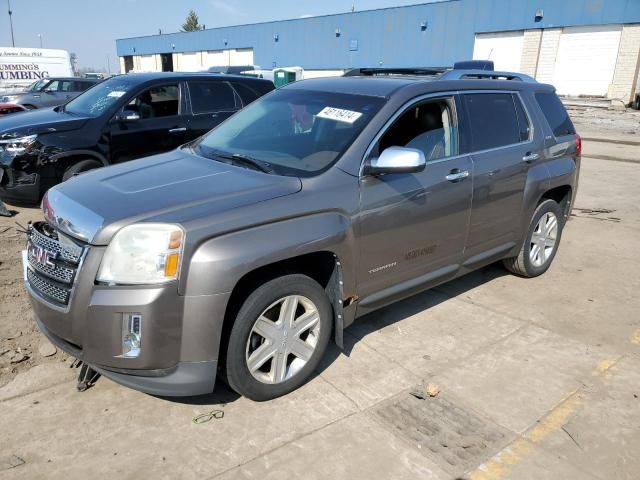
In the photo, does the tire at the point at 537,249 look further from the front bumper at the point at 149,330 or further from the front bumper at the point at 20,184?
the front bumper at the point at 20,184

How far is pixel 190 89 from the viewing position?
24.5ft

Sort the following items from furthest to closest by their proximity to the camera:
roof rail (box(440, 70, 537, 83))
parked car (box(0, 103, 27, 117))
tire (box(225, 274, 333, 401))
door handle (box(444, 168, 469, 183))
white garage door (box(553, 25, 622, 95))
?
1. white garage door (box(553, 25, 622, 95))
2. parked car (box(0, 103, 27, 117))
3. roof rail (box(440, 70, 537, 83))
4. door handle (box(444, 168, 469, 183))
5. tire (box(225, 274, 333, 401))

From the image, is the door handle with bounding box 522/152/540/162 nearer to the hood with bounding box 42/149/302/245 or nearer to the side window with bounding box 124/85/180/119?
the hood with bounding box 42/149/302/245

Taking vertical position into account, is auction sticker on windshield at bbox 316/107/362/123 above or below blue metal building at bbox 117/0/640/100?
below

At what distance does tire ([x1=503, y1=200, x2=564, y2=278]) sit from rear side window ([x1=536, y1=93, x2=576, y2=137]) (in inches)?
28.2

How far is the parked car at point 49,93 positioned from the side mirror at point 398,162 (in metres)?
13.5

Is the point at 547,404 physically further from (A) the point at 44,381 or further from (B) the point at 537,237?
(A) the point at 44,381

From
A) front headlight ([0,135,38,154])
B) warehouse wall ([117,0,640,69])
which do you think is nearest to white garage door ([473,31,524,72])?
warehouse wall ([117,0,640,69])

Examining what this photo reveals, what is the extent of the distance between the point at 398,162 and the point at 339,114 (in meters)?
0.67

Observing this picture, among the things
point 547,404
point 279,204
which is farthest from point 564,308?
point 279,204

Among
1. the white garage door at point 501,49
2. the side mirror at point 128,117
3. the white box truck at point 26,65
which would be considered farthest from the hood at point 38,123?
the white garage door at point 501,49

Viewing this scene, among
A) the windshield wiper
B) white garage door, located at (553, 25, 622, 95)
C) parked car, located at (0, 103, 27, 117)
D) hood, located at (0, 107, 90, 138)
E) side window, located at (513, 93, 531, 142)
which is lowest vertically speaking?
parked car, located at (0, 103, 27, 117)

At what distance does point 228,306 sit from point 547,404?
79.1 inches

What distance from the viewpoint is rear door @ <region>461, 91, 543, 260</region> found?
13.4ft
